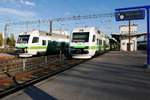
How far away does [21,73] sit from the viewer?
14.2 m

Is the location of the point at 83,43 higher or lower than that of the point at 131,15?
lower

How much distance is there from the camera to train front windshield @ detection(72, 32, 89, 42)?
24906 mm

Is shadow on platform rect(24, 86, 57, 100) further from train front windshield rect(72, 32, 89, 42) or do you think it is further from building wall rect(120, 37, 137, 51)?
building wall rect(120, 37, 137, 51)

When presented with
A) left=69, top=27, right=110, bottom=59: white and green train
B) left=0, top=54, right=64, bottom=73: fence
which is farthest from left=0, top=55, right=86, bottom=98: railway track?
left=69, top=27, right=110, bottom=59: white and green train

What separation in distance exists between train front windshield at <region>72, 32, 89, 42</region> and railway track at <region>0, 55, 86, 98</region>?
205 inches

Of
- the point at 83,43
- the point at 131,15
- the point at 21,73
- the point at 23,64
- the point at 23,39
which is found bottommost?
the point at 21,73

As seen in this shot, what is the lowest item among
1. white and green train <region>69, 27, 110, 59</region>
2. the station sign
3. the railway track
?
the railway track

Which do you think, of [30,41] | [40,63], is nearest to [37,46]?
[30,41]

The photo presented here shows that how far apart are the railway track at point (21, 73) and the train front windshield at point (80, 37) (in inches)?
205

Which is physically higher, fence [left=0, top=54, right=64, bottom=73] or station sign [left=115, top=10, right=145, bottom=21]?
station sign [left=115, top=10, right=145, bottom=21]

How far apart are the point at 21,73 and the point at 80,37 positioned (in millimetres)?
11947

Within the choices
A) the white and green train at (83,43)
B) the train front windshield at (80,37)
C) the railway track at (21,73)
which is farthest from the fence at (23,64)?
the train front windshield at (80,37)

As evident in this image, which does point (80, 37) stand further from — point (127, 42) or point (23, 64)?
point (127, 42)

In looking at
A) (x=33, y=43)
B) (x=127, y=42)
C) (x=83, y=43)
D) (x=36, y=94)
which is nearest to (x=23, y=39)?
(x=33, y=43)
